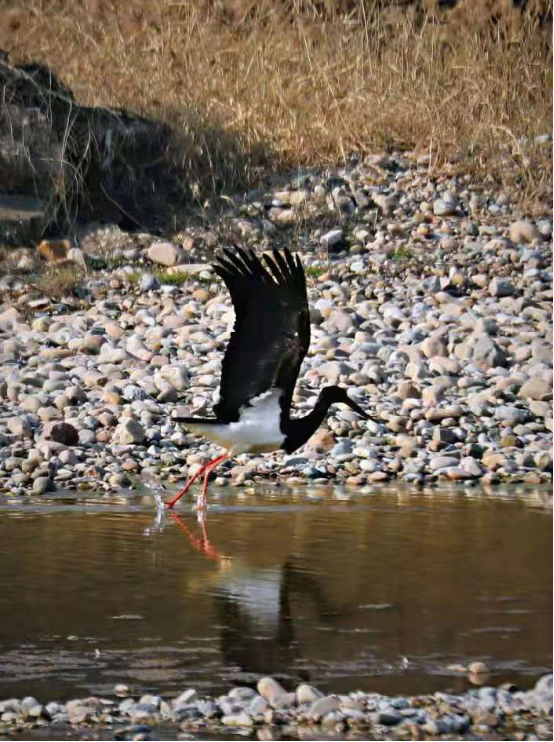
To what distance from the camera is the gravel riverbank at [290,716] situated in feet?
12.3

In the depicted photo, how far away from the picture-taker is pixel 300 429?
7.08 metres

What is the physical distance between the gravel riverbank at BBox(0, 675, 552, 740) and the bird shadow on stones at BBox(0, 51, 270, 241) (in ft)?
25.7

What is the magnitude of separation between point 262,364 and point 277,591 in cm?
133

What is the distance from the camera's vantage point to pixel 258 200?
470 inches

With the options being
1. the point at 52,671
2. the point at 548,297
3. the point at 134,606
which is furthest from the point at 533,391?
the point at 52,671

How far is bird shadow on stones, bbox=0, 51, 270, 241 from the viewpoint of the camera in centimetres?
1159

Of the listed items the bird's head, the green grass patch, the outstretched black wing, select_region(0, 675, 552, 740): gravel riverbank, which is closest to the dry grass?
the green grass patch

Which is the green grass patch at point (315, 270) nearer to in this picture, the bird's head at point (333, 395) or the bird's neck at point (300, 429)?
the bird's head at point (333, 395)

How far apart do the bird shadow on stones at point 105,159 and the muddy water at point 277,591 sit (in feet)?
16.5

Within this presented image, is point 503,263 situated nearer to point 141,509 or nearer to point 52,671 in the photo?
point 141,509

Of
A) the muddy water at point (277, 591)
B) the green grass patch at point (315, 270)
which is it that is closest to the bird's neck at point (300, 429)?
the muddy water at point (277, 591)

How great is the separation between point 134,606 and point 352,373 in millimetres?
3872

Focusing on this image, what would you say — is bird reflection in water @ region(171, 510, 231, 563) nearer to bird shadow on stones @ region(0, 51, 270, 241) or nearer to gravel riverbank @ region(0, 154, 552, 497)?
gravel riverbank @ region(0, 154, 552, 497)

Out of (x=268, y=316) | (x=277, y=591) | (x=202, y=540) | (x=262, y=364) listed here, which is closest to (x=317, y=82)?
(x=262, y=364)
